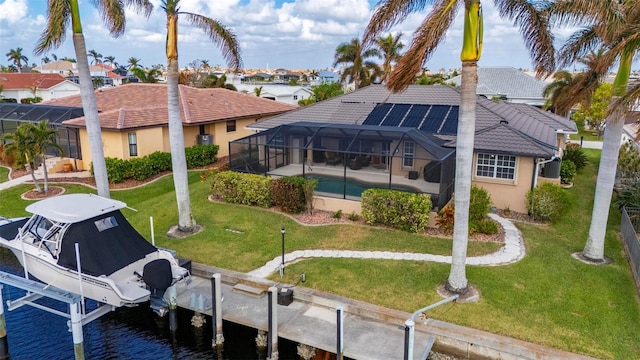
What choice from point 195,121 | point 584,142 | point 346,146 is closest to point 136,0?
point 346,146

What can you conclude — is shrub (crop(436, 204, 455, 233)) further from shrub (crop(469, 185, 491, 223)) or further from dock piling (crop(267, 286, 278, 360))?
dock piling (crop(267, 286, 278, 360))

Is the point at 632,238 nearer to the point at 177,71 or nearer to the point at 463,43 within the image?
the point at 463,43

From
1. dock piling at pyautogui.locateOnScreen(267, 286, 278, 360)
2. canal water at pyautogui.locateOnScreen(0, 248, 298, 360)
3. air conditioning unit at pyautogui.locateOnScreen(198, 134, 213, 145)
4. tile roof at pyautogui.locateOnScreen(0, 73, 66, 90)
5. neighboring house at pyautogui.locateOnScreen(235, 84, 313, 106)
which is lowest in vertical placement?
canal water at pyautogui.locateOnScreen(0, 248, 298, 360)

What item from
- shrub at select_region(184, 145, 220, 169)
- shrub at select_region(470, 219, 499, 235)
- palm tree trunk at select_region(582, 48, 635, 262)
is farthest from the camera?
shrub at select_region(184, 145, 220, 169)

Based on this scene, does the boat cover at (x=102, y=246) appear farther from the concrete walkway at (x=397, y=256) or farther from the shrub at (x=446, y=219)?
the shrub at (x=446, y=219)

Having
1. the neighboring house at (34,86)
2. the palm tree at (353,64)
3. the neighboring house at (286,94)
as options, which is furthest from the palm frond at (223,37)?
the neighboring house at (34,86)

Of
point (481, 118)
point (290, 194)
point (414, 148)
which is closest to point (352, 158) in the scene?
point (414, 148)

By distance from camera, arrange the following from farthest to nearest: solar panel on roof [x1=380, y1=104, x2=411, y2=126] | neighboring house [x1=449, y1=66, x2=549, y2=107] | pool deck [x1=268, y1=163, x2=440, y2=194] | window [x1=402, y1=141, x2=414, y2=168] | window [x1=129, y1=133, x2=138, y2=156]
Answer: neighboring house [x1=449, y1=66, x2=549, y2=107]
window [x1=129, y1=133, x2=138, y2=156]
solar panel on roof [x1=380, y1=104, x2=411, y2=126]
pool deck [x1=268, y1=163, x2=440, y2=194]
window [x1=402, y1=141, x2=414, y2=168]

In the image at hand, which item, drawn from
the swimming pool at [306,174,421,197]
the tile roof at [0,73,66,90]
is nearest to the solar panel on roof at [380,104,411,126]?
the swimming pool at [306,174,421,197]

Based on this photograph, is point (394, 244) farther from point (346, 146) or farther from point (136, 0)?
point (136, 0)
